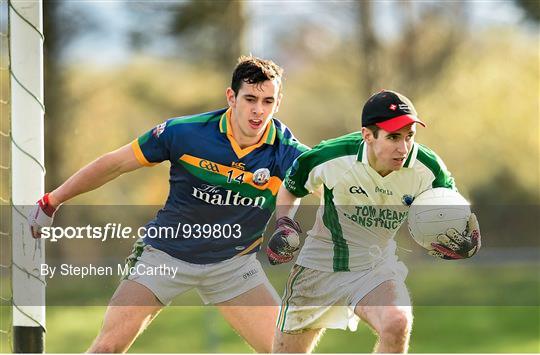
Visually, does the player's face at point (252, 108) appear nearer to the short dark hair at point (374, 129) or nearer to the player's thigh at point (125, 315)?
the short dark hair at point (374, 129)

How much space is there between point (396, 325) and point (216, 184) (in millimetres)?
1260

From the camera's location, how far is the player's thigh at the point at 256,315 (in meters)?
5.59

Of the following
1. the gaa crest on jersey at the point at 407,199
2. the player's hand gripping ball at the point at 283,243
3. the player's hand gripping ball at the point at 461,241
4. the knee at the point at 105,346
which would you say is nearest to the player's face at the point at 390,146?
the gaa crest on jersey at the point at 407,199

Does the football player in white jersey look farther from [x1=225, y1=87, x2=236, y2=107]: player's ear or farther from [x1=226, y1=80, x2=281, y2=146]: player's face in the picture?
[x1=225, y1=87, x2=236, y2=107]: player's ear

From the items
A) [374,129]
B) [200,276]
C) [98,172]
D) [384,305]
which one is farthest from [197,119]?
[384,305]

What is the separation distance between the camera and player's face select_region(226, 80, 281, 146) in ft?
17.7

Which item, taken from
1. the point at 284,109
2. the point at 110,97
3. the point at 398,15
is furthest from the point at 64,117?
the point at 398,15

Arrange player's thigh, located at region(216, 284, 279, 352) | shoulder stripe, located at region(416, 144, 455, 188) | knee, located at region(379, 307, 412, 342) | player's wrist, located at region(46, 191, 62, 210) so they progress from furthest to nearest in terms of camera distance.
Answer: player's thigh, located at region(216, 284, 279, 352) < player's wrist, located at region(46, 191, 62, 210) < shoulder stripe, located at region(416, 144, 455, 188) < knee, located at region(379, 307, 412, 342)

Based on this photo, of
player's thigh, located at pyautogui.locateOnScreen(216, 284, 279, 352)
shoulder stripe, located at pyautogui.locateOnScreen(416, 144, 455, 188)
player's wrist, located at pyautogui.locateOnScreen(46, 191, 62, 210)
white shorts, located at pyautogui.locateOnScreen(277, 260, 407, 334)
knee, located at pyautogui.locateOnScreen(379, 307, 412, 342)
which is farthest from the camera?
player's thigh, located at pyautogui.locateOnScreen(216, 284, 279, 352)

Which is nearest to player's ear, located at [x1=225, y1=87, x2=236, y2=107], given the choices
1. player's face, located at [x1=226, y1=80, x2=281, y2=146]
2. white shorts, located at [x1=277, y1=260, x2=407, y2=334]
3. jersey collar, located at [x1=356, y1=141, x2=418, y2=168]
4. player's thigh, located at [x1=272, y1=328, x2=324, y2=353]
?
player's face, located at [x1=226, y1=80, x2=281, y2=146]

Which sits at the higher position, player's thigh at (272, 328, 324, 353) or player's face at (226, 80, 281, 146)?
player's face at (226, 80, 281, 146)

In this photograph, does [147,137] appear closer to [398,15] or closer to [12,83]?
[12,83]

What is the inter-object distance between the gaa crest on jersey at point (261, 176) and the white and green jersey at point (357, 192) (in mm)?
326

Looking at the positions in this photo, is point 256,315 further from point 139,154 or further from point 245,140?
point 139,154
